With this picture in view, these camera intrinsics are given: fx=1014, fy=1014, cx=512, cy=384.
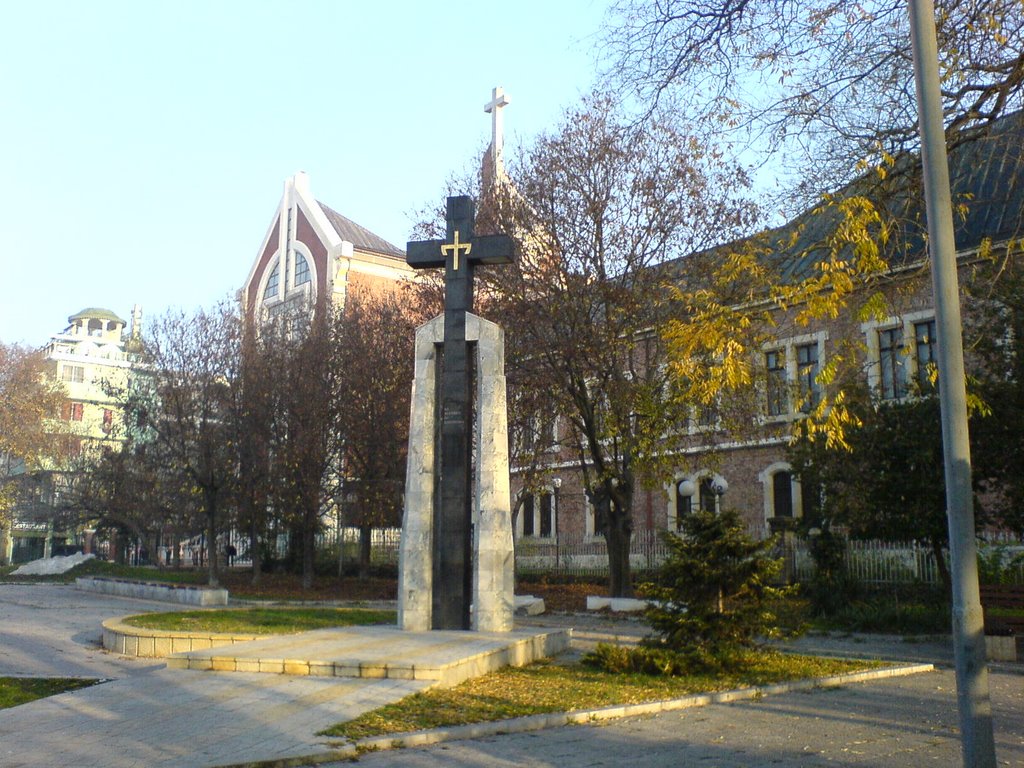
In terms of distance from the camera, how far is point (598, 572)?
3322 centimetres

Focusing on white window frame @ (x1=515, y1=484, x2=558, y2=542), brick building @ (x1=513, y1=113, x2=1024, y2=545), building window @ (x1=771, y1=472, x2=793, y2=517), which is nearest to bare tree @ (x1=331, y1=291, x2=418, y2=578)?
brick building @ (x1=513, y1=113, x2=1024, y2=545)

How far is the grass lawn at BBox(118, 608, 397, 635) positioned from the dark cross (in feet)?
6.82

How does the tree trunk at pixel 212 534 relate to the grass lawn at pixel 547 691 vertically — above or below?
above

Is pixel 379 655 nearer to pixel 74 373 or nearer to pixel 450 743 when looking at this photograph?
pixel 450 743

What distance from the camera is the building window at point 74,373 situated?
230 feet

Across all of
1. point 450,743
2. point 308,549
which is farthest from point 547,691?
point 308,549

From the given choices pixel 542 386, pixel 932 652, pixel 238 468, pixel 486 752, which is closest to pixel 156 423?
pixel 238 468

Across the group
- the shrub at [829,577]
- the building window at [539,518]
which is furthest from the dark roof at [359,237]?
the shrub at [829,577]

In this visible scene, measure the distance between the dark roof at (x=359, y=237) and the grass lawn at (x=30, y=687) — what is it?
42.3m

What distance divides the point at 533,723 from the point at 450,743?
0.92 meters

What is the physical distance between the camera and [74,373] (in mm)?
71062

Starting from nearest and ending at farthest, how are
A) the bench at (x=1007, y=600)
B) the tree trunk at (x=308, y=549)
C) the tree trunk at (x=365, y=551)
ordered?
1. the bench at (x=1007, y=600)
2. the tree trunk at (x=308, y=549)
3. the tree trunk at (x=365, y=551)

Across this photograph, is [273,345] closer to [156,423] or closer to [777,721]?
[156,423]

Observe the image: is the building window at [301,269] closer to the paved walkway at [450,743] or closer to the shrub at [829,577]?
the shrub at [829,577]
